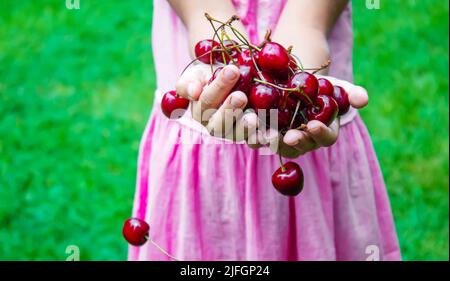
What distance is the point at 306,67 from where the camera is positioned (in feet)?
3.45

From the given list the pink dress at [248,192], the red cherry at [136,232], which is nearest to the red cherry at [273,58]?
the pink dress at [248,192]

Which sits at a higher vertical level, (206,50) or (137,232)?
(206,50)

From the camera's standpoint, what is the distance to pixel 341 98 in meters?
0.97

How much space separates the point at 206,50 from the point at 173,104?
9cm

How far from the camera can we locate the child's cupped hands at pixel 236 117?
0.89 metres

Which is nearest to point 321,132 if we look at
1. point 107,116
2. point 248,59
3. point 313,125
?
point 313,125

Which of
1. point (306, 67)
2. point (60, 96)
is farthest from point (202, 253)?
point (60, 96)

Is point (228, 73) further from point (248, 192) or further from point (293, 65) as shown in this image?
point (248, 192)

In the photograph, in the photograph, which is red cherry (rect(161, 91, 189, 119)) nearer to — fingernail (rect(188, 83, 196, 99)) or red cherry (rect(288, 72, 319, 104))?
fingernail (rect(188, 83, 196, 99))

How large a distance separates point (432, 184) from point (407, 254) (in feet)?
1.06

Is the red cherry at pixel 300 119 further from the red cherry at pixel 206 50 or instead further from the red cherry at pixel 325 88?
the red cherry at pixel 206 50

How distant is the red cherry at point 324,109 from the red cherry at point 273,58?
0.20 feet

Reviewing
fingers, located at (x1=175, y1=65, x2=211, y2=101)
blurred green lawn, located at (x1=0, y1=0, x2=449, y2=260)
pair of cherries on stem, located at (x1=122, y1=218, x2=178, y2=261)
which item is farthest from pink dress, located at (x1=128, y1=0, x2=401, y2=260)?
blurred green lawn, located at (x1=0, y1=0, x2=449, y2=260)
